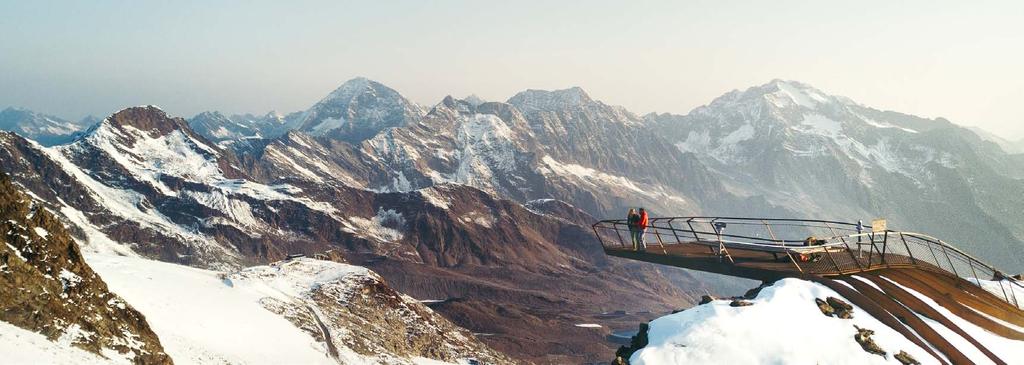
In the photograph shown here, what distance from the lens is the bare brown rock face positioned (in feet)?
87.1

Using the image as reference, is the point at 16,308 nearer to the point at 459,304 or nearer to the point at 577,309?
the point at 459,304

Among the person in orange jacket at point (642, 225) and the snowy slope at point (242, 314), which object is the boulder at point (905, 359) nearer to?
the person in orange jacket at point (642, 225)

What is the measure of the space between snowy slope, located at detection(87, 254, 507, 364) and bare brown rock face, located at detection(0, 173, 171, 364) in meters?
6.17

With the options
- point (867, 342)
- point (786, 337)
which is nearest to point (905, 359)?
point (867, 342)

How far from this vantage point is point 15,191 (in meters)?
32.2

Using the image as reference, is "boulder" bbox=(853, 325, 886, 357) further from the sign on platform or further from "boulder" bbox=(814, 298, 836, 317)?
the sign on platform

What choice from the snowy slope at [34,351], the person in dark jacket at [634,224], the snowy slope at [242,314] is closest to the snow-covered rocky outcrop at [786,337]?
the person in dark jacket at [634,224]

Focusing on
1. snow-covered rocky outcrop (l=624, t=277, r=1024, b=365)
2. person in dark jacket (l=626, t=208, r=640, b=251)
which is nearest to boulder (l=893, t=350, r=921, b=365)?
snow-covered rocky outcrop (l=624, t=277, r=1024, b=365)

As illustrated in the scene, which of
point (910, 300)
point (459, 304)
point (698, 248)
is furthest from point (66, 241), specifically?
point (459, 304)

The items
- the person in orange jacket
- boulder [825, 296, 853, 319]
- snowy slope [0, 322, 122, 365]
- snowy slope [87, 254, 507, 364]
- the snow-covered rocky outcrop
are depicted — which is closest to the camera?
the snow-covered rocky outcrop

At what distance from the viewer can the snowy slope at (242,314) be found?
45.7 metres

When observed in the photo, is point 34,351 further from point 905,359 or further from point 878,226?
point 878,226

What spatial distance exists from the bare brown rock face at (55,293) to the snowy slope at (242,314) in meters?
6.17

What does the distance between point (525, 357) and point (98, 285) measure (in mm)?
115754
